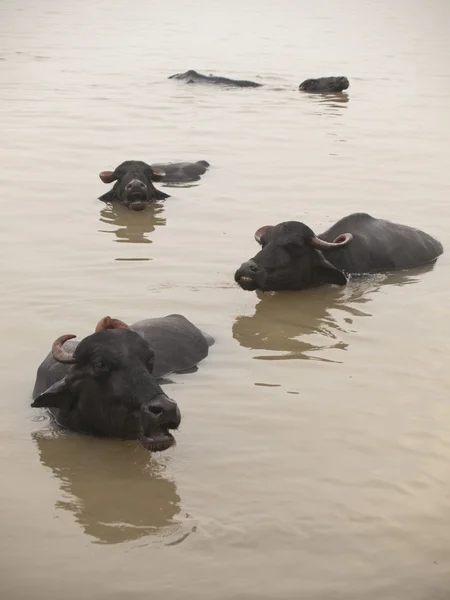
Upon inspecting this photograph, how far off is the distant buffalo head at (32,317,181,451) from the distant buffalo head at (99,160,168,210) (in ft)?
21.2

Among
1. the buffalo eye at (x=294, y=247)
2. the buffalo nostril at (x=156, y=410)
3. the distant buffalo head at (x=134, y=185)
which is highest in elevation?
the distant buffalo head at (x=134, y=185)

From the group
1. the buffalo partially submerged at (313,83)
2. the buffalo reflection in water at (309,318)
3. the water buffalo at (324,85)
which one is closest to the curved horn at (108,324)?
the buffalo reflection in water at (309,318)

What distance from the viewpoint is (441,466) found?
6359 mm

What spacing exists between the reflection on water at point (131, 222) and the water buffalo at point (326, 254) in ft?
7.06

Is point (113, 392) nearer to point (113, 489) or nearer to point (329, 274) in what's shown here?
point (113, 489)

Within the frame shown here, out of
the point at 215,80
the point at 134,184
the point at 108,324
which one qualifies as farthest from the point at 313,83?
the point at 108,324

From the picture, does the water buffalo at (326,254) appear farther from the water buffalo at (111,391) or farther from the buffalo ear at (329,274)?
the water buffalo at (111,391)

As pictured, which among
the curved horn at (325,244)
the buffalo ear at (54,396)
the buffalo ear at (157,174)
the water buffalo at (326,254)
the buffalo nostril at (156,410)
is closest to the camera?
the buffalo nostril at (156,410)

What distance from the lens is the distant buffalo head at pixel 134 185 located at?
42.8 feet

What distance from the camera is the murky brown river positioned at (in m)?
5.37

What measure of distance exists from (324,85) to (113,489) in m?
19.7

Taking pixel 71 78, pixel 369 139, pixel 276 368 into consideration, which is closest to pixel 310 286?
pixel 276 368

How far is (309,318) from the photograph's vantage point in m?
9.24

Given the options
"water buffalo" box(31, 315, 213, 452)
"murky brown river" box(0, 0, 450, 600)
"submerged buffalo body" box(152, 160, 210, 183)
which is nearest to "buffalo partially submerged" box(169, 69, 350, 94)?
"murky brown river" box(0, 0, 450, 600)
